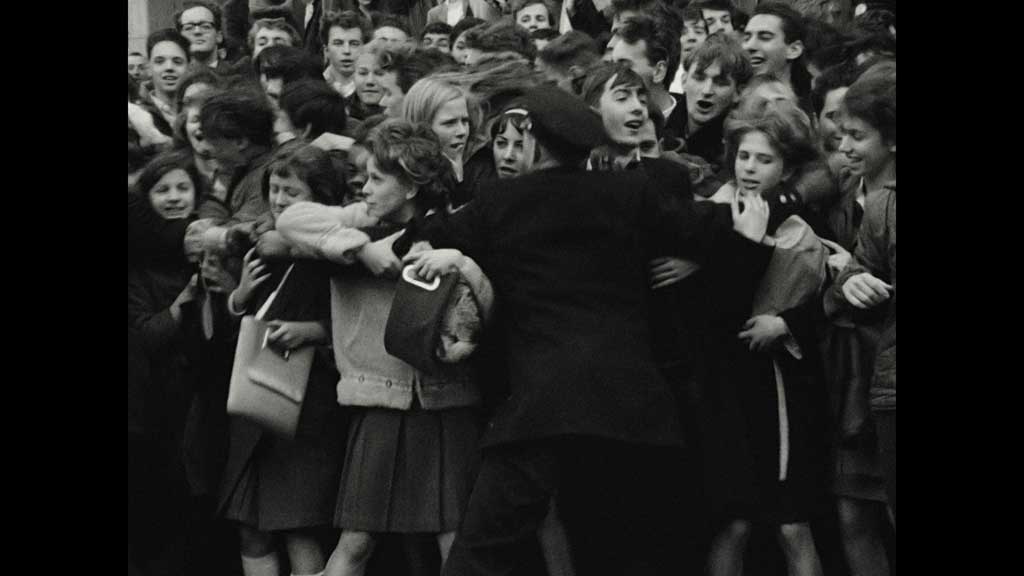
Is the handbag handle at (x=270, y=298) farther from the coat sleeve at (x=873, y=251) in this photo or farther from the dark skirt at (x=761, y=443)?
the coat sleeve at (x=873, y=251)

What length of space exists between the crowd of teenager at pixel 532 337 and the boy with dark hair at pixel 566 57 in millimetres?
193

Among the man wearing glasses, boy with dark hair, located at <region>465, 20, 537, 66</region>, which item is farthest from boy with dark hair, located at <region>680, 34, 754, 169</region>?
the man wearing glasses

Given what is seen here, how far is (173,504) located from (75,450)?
108cm

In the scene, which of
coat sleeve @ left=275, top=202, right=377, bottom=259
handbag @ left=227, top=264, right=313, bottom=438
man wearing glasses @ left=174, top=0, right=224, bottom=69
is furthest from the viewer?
man wearing glasses @ left=174, top=0, right=224, bottom=69

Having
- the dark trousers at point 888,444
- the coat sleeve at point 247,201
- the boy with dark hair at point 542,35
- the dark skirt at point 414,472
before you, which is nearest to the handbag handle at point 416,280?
the dark skirt at point 414,472

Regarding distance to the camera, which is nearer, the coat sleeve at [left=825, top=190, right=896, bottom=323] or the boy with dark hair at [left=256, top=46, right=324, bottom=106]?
the coat sleeve at [left=825, top=190, right=896, bottom=323]

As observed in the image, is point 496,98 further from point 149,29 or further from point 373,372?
point 149,29

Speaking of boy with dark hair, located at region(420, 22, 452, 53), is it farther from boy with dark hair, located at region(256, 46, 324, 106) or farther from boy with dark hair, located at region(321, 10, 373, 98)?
boy with dark hair, located at region(256, 46, 324, 106)

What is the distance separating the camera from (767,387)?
279 inches

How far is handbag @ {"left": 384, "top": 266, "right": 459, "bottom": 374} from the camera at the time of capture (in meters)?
6.62

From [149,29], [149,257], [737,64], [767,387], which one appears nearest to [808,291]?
[767,387]

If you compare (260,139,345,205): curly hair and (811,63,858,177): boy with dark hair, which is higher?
(811,63,858,177): boy with dark hair

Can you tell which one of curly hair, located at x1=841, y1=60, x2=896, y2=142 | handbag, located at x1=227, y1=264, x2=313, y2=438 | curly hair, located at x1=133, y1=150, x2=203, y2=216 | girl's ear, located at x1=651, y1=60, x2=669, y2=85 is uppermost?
girl's ear, located at x1=651, y1=60, x2=669, y2=85

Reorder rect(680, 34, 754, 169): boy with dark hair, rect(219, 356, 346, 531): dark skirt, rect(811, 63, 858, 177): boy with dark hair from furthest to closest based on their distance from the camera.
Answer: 1. rect(680, 34, 754, 169): boy with dark hair
2. rect(811, 63, 858, 177): boy with dark hair
3. rect(219, 356, 346, 531): dark skirt
